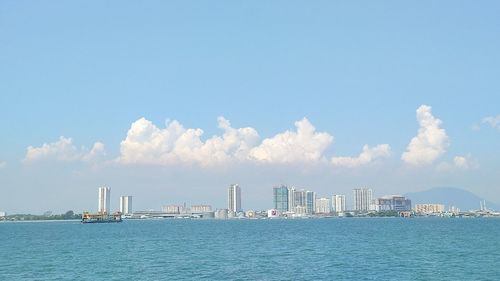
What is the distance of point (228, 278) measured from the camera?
5091 cm

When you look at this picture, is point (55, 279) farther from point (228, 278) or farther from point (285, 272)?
point (285, 272)

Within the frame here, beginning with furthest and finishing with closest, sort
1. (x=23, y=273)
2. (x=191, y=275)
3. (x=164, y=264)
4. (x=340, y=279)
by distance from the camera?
(x=164, y=264), (x=23, y=273), (x=191, y=275), (x=340, y=279)

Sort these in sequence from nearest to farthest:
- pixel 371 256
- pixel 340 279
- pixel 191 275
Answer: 1. pixel 340 279
2. pixel 191 275
3. pixel 371 256

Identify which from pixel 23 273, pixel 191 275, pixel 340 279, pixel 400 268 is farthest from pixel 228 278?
pixel 23 273

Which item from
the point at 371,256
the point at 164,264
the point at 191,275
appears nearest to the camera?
the point at 191,275

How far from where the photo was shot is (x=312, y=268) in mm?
58000

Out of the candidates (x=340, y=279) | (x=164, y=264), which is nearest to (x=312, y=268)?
(x=340, y=279)

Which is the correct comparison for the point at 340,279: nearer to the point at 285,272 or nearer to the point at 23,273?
the point at 285,272

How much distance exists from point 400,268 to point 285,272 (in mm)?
12552

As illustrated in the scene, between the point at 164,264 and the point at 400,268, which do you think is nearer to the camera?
the point at 400,268

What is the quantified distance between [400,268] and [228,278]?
1879 cm

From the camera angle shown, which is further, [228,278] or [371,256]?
[371,256]

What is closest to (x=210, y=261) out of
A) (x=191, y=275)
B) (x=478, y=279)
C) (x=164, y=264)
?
(x=164, y=264)

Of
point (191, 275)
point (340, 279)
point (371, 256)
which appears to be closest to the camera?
point (340, 279)
